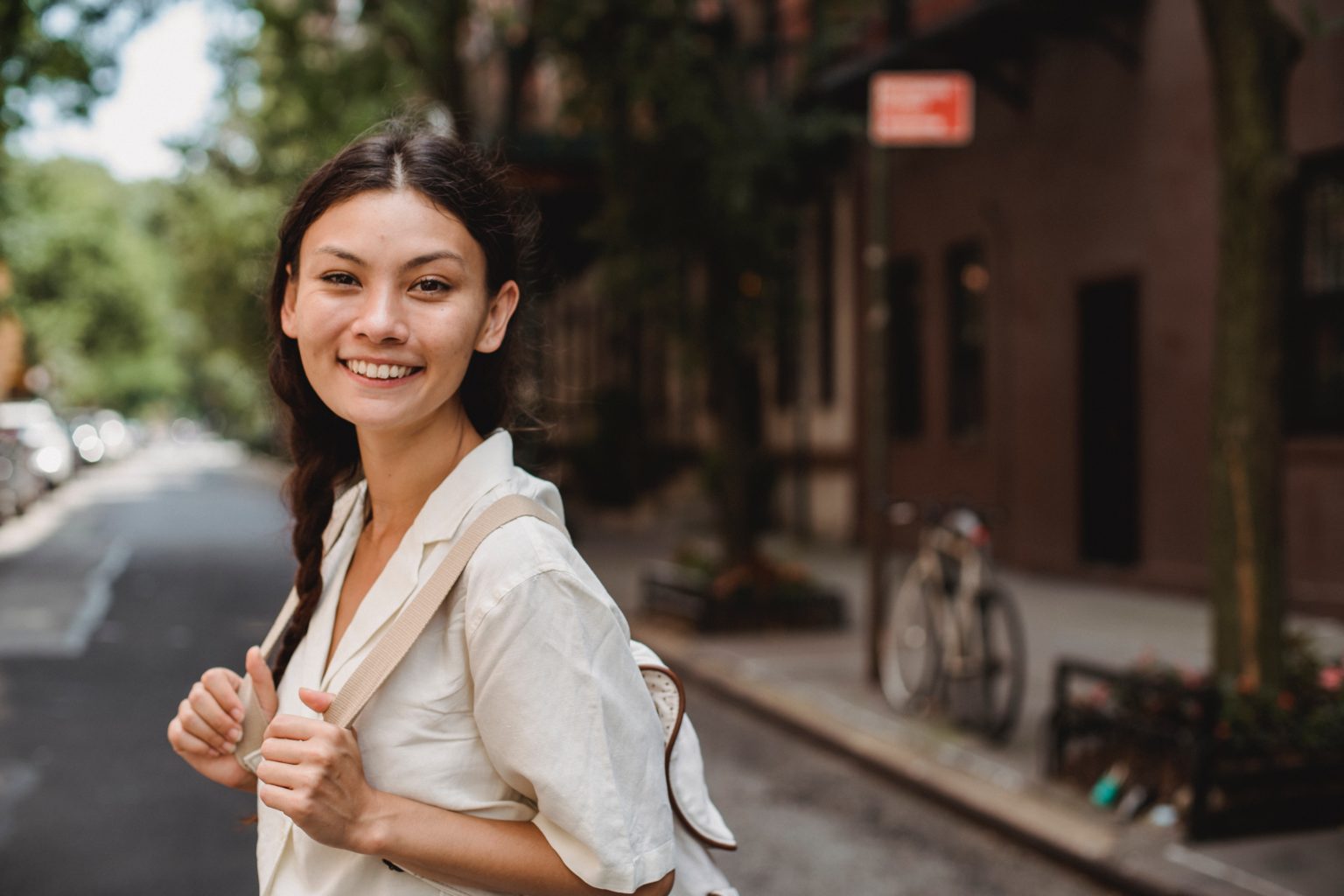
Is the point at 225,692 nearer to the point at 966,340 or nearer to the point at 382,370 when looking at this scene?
the point at 382,370

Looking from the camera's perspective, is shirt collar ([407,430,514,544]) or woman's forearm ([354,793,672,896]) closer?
woman's forearm ([354,793,672,896])

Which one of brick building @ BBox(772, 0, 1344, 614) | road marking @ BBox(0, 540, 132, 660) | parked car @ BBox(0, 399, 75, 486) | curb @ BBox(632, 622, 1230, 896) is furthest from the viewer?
parked car @ BBox(0, 399, 75, 486)

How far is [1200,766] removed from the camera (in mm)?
5367

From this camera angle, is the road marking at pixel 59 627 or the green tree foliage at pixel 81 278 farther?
the green tree foliage at pixel 81 278

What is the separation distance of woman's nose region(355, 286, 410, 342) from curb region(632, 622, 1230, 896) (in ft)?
13.8

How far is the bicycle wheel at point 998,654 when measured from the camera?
23.3 ft

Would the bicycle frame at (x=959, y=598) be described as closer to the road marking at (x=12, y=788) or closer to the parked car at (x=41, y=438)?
the road marking at (x=12, y=788)

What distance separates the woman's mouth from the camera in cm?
165

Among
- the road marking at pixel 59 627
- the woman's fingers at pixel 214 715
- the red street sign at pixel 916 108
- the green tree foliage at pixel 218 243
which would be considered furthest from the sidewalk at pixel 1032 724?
the green tree foliage at pixel 218 243

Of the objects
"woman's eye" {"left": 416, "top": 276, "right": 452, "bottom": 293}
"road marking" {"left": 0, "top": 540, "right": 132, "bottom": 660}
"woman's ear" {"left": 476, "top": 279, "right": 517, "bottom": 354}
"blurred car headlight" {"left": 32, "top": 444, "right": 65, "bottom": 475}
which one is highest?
"woman's eye" {"left": 416, "top": 276, "right": 452, "bottom": 293}

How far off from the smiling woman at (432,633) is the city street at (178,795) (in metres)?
0.52

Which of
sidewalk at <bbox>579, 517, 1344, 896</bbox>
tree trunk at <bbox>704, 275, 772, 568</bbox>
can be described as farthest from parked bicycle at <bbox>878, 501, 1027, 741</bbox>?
tree trunk at <bbox>704, 275, 772, 568</bbox>

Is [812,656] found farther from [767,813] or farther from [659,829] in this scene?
[659,829]

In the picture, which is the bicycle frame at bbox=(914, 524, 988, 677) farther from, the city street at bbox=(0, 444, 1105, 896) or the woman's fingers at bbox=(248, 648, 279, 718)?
the woman's fingers at bbox=(248, 648, 279, 718)
